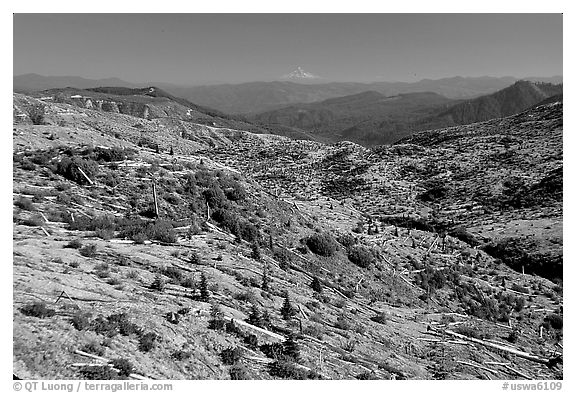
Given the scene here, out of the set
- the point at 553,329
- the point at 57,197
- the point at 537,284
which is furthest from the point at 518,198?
the point at 57,197

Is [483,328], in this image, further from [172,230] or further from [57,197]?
[57,197]

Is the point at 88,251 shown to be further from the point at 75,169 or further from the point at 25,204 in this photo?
the point at 75,169

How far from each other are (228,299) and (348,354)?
4.09 m

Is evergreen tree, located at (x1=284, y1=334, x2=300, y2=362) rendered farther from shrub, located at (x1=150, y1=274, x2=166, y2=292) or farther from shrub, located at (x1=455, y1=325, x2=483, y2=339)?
shrub, located at (x1=455, y1=325, x2=483, y2=339)

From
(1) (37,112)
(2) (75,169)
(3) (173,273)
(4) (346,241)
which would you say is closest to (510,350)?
(4) (346,241)

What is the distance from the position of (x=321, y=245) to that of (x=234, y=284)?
23.5 feet

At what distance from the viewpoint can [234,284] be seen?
12461mm

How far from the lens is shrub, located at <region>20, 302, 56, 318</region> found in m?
8.00

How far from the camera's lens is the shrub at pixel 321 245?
60.5 ft

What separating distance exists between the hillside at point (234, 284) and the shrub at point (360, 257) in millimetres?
83

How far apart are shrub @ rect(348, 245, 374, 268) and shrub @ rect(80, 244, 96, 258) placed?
12.4m

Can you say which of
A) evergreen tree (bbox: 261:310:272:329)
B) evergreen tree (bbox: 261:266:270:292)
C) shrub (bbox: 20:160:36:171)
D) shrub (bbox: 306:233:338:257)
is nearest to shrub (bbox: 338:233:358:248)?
shrub (bbox: 306:233:338:257)

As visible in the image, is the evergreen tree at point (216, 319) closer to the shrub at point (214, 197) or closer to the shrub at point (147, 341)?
the shrub at point (147, 341)

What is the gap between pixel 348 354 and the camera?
35.9 feet
